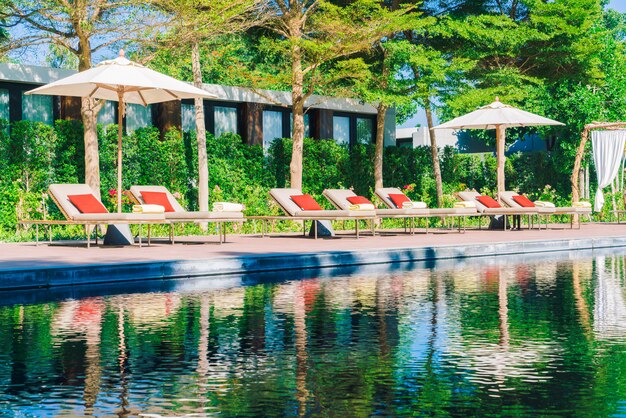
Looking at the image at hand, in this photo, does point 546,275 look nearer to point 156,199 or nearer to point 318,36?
point 156,199

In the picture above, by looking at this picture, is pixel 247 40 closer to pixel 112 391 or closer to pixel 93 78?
pixel 93 78

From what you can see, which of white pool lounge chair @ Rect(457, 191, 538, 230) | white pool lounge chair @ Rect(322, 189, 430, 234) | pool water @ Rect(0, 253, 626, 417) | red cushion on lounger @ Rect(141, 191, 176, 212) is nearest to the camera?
pool water @ Rect(0, 253, 626, 417)

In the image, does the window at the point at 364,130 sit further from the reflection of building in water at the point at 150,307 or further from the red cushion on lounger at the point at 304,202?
the reflection of building in water at the point at 150,307

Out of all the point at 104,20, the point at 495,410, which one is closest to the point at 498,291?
the point at 495,410

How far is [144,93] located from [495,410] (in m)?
16.4

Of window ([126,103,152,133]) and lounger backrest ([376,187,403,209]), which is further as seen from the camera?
window ([126,103,152,133])

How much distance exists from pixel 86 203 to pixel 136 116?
353 inches

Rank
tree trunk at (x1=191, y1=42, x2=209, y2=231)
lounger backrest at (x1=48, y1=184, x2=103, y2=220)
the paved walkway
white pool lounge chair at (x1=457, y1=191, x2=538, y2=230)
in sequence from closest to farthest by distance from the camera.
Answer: the paved walkway < lounger backrest at (x1=48, y1=184, x2=103, y2=220) < tree trunk at (x1=191, y1=42, x2=209, y2=231) < white pool lounge chair at (x1=457, y1=191, x2=538, y2=230)

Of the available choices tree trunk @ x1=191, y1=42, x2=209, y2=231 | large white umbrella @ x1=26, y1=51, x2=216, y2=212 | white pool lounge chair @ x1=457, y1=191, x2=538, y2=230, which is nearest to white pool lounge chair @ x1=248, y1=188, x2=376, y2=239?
tree trunk @ x1=191, y1=42, x2=209, y2=231

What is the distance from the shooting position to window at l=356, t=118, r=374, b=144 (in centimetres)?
3375

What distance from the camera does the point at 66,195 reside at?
60.0ft

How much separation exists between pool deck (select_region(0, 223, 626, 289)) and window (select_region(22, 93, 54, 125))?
589cm

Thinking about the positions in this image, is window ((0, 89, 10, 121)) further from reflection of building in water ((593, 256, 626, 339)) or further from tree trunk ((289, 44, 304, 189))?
reflection of building in water ((593, 256, 626, 339))

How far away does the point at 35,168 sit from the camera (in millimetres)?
22078
